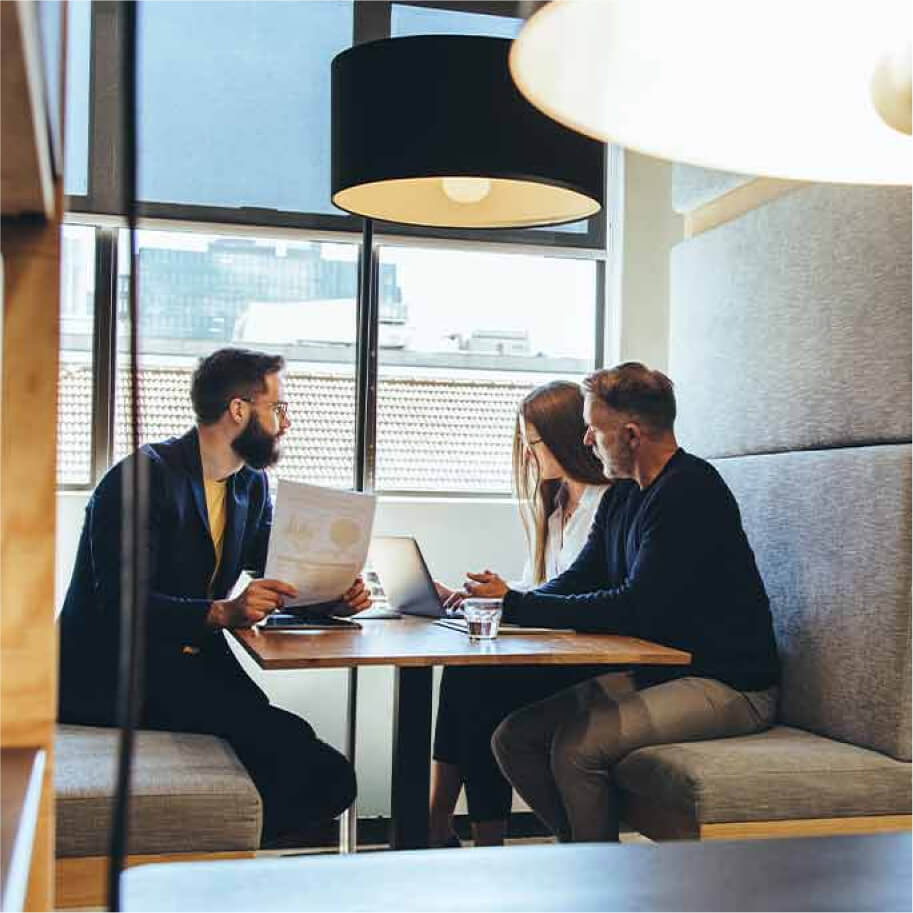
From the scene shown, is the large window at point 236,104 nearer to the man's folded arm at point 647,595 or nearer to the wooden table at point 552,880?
the man's folded arm at point 647,595

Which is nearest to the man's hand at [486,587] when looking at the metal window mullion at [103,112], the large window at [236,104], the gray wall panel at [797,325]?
the gray wall panel at [797,325]

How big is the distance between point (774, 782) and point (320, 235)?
6.98 feet

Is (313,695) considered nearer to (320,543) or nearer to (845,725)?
(320,543)

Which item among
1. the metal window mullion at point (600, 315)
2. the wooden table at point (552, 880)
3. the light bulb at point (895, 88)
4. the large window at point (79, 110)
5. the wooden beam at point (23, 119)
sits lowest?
the wooden table at point (552, 880)

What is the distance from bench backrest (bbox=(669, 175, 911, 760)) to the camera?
2.49 meters

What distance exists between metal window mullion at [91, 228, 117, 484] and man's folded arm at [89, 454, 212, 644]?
863 mm

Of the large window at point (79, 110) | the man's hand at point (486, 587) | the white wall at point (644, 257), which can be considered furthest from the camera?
the white wall at point (644, 257)

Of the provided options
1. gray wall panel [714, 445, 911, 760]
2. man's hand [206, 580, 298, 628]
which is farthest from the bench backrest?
man's hand [206, 580, 298, 628]

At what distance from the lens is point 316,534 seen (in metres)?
2.55

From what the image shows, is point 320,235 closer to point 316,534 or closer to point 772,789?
point 316,534

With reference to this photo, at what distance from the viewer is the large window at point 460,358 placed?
3877mm

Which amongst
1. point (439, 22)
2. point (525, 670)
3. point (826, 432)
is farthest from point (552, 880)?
point (439, 22)

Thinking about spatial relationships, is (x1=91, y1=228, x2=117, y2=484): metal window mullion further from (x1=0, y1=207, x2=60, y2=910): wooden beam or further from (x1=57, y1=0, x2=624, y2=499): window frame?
(x1=0, y1=207, x2=60, y2=910): wooden beam

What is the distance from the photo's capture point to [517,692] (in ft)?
10.5
